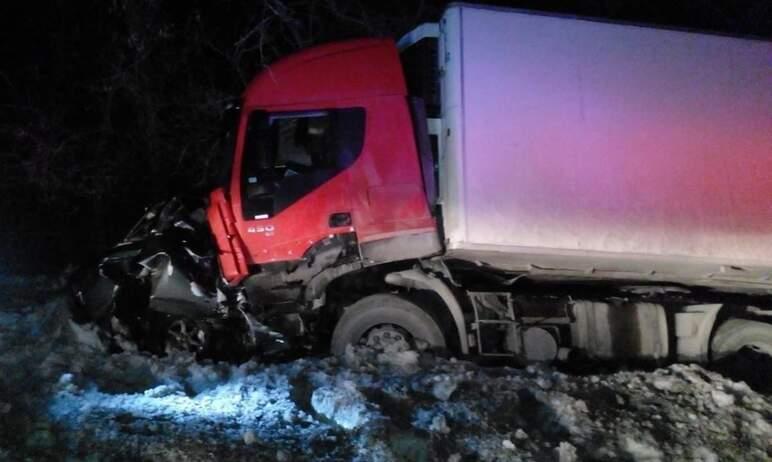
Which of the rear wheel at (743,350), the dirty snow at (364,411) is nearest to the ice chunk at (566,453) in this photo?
the dirty snow at (364,411)

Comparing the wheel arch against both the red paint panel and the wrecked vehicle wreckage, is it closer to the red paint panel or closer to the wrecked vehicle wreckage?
the red paint panel

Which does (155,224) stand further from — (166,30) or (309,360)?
(166,30)

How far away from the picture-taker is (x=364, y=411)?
4.65 m

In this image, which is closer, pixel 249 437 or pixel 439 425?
pixel 249 437

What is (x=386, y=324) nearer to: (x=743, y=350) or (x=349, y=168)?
(x=349, y=168)

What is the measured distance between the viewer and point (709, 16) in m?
12.1

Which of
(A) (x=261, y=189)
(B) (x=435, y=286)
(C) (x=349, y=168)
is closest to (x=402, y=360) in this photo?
(B) (x=435, y=286)

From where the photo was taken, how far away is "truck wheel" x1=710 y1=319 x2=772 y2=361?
674 centimetres

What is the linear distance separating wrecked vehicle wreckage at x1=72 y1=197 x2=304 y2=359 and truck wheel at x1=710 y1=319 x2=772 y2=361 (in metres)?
4.01

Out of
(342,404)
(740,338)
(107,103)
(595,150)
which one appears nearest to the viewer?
(342,404)

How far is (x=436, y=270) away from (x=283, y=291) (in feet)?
4.42

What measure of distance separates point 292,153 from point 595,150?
8.02ft

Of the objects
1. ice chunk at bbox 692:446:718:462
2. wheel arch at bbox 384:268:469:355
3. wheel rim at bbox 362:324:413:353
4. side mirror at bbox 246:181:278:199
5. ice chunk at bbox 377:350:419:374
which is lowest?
ice chunk at bbox 692:446:718:462

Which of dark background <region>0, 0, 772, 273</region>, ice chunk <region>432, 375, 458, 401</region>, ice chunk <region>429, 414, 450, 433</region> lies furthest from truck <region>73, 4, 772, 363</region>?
dark background <region>0, 0, 772, 273</region>
